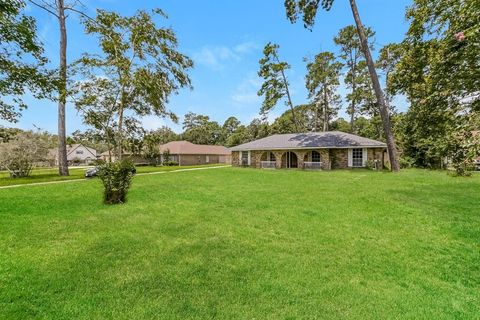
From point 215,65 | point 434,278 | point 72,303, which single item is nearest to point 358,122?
point 215,65

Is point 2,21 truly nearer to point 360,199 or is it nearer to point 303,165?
point 360,199

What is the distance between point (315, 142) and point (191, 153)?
22876 millimetres

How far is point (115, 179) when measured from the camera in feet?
28.4

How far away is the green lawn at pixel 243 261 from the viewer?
2.97m

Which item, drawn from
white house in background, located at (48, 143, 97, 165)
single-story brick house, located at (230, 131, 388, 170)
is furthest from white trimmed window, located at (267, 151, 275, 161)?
white house in background, located at (48, 143, 97, 165)

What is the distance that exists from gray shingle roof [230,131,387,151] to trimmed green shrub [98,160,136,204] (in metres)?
17.8

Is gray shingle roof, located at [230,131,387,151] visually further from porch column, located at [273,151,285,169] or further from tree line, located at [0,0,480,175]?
tree line, located at [0,0,480,175]

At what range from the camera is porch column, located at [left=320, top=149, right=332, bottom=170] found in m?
23.0

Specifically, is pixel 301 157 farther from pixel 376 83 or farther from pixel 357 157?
pixel 376 83

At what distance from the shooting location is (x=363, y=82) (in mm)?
30453

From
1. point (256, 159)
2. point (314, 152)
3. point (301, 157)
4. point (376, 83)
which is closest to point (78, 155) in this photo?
point (256, 159)

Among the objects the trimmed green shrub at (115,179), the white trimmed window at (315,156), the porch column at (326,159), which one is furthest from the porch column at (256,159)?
the trimmed green shrub at (115,179)

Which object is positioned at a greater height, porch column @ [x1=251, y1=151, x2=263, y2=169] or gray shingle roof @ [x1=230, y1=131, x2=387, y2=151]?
gray shingle roof @ [x1=230, y1=131, x2=387, y2=151]

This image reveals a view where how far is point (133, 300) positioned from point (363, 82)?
3369 cm
